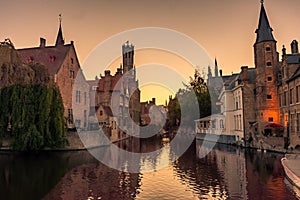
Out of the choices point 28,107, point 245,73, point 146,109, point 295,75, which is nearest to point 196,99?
point 245,73

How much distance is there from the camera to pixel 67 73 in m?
43.0

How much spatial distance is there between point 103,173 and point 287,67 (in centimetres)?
2297

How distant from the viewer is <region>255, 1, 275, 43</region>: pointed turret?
36.8 metres

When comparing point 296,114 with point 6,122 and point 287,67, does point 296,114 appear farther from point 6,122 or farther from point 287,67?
point 6,122

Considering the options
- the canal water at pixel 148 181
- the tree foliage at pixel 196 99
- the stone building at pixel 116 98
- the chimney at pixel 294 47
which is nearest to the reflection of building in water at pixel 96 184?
the canal water at pixel 148 181

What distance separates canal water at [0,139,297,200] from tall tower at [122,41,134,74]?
61.6m

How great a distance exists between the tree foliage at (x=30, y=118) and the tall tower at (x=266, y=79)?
2255cm

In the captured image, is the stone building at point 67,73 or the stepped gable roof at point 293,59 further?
the stone building at point 67,73

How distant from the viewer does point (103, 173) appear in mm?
19203

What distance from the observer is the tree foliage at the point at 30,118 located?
1164 inches

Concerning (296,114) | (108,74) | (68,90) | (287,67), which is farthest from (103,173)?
(108,74)

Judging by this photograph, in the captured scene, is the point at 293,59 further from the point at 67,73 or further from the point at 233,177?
the point at 67,73

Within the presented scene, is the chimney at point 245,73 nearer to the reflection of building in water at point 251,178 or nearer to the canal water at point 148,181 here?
the reflection of building in water at point 251,178

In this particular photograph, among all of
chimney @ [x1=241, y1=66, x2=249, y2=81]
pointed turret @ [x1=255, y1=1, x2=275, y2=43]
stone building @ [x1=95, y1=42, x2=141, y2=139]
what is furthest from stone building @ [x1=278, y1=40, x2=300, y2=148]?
stone building @ [x1=95, y1=42, x2=141, y2=139]
